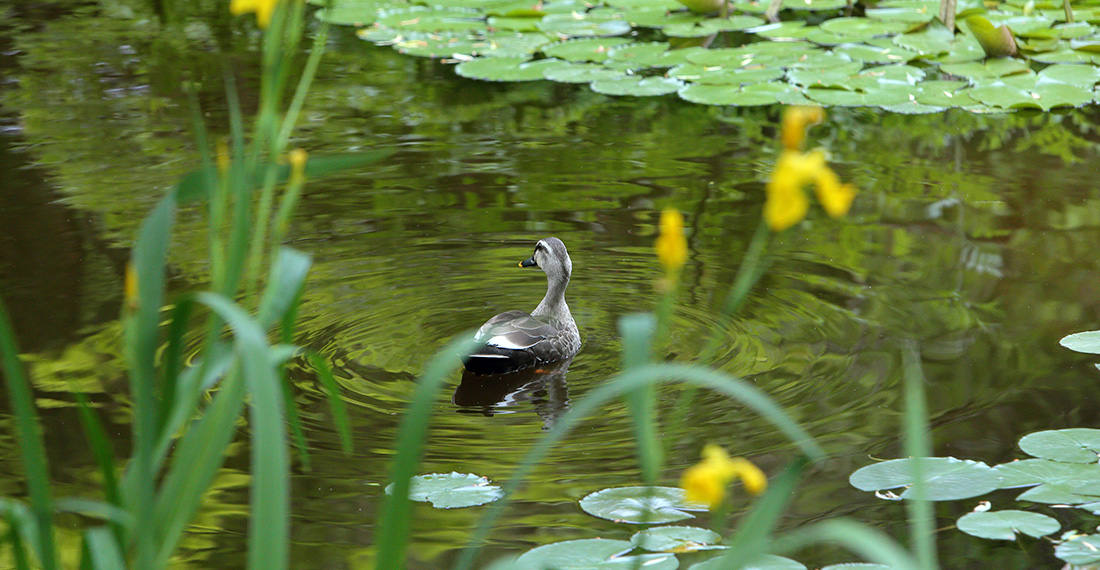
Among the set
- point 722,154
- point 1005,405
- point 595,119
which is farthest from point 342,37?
point 1005,405

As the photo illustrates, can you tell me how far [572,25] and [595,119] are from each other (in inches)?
80.6

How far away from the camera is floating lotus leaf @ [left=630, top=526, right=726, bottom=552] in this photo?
2.56m

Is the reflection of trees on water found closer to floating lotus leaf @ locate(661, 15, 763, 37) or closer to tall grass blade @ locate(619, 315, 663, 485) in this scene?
tall grass blade @ locate(619, 315, 663, 485)

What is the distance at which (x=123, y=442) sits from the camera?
3.38 m

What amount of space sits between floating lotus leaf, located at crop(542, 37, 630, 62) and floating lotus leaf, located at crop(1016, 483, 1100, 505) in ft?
17.9

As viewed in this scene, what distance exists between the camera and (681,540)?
259cm

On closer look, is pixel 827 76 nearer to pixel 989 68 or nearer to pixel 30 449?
pixel 989 68

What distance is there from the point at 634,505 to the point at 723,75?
488 centimetres

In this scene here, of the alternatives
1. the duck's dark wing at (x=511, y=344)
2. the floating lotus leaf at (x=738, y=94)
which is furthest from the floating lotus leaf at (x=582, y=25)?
the duck's dark wing at (x=511, y=344)

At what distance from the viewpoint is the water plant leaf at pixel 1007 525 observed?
8.78ft

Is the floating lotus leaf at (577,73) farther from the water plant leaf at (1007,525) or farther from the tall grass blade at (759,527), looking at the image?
the tall grass blade at (759,527)

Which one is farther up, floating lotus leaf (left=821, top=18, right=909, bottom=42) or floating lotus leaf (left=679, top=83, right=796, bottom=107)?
floating lotus leaf (left=821, top=18, right=909, bottom=42)

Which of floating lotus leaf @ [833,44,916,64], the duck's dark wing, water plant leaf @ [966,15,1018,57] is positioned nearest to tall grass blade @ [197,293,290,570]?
the duck's dark wing

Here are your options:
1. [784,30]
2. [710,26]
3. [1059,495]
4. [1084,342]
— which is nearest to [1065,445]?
[1059,495]
